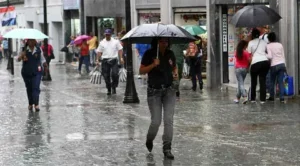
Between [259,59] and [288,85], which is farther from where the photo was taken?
[288,85]

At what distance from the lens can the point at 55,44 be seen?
145 ft

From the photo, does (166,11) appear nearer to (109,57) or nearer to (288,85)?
(109,57)

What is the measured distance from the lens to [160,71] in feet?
31.9

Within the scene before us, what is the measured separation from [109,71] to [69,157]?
372 inches

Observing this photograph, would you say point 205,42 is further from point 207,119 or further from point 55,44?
point 55,44

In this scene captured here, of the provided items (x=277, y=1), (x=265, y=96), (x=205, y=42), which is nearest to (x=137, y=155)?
(x=265, y=96)

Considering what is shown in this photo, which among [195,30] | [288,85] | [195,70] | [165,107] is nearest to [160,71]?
[165,107]

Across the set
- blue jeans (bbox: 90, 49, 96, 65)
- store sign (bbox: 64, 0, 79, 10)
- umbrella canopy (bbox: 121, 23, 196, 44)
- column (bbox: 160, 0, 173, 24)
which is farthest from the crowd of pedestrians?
store sign (bbox: 64, 0, 79, 10)

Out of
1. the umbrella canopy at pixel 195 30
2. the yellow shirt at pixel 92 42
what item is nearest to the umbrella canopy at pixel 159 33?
the umbrella canopy at pixel 195 30

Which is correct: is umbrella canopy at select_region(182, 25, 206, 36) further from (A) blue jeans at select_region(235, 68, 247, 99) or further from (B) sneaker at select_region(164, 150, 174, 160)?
(B) sneaker at select_region(164, 150, 174, 160)

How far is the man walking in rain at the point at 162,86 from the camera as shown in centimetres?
970

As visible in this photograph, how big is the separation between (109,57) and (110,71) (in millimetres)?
431

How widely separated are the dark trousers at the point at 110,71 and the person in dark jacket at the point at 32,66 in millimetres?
3759

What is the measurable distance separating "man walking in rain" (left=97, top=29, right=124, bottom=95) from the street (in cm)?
86
